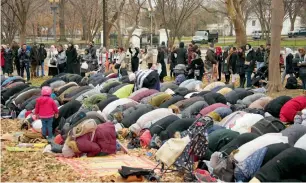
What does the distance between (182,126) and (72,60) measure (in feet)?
41.0

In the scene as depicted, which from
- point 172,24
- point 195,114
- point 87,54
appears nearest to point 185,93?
point 195,114

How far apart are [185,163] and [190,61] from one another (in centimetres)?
1180

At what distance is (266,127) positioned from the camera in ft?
29.6

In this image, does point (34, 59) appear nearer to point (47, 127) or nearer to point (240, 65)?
point (240, 65)

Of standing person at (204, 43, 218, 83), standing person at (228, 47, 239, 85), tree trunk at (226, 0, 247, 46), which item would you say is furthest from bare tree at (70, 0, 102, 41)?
standing person at (228, 47, 239, 85)

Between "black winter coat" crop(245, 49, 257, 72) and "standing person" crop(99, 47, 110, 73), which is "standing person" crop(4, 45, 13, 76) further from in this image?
"black winter coat" crop(245, 49, 257, 72)

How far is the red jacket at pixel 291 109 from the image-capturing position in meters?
11.4

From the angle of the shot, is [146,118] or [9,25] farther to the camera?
[9,25]

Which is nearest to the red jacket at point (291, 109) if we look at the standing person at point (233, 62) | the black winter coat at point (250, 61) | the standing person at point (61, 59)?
the black winter coat at point (250, 61)

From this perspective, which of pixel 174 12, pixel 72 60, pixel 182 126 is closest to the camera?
pixel 182 126

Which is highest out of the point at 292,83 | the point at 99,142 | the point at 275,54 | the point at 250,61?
the point at 275,54

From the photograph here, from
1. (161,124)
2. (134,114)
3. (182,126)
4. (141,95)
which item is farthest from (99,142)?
(141,95)

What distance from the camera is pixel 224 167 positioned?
7.70 metres

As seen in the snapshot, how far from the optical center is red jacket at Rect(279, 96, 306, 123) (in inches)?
448
